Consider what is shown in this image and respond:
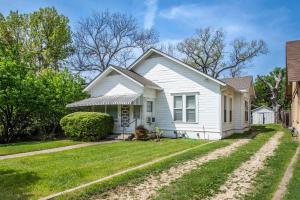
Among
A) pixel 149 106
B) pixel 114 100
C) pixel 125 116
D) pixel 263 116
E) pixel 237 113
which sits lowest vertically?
pixel 263 116

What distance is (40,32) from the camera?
34.8 meters

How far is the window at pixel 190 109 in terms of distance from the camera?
18719 mm

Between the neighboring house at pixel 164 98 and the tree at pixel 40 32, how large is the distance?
16392 mm

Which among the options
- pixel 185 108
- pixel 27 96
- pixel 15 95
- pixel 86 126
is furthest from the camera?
pixel 185 108

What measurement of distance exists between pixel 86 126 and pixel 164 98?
5.53 metres

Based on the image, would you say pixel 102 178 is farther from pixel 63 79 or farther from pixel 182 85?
pixel 63 79

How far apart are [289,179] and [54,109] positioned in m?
15.9

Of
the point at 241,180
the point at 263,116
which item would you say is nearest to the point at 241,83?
the point at 241,180

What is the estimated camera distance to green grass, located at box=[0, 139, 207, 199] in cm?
656

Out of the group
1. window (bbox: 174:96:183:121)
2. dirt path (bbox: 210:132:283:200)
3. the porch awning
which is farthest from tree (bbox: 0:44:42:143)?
dirt path (bbox: 210:132:283:200)

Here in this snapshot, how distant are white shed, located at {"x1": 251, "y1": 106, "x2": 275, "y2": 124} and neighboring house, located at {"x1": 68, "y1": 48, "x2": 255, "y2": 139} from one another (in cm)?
2734

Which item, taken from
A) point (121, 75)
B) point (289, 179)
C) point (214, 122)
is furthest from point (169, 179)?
point (121, 75)

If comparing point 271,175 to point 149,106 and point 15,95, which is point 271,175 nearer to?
point 149,106

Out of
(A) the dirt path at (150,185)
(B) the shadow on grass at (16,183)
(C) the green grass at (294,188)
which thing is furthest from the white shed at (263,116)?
(B) the shadow on grass at (16,183)
